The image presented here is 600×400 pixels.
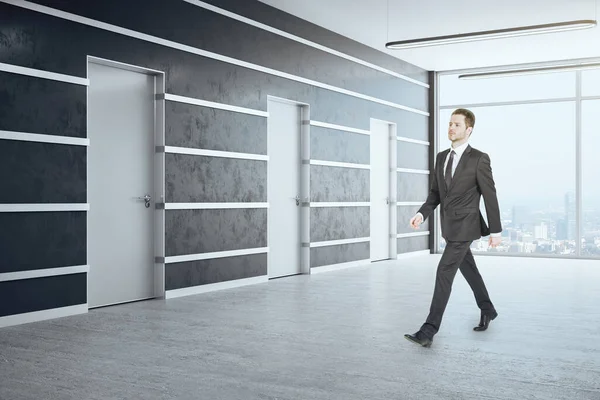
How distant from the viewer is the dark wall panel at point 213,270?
25.9ft

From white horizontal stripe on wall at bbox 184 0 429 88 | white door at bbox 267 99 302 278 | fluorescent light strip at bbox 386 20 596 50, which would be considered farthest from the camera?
white door at bbox 267 99 302 278

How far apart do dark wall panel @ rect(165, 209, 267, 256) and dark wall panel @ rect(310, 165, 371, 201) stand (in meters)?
1.42

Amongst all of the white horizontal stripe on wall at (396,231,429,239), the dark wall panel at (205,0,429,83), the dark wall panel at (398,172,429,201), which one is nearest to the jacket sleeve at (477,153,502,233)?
the dark wall panel at (205,0,429,83)

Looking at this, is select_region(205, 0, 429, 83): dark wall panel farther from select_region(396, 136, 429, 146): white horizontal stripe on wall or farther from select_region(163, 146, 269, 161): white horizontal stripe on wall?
select_region(163, 146, 269, 161): white horizontal stripe on wall

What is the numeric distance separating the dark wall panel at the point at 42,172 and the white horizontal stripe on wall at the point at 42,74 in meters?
0.58

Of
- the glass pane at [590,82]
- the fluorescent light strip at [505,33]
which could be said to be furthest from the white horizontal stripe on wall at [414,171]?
the fluorescent light strip at [505,33]

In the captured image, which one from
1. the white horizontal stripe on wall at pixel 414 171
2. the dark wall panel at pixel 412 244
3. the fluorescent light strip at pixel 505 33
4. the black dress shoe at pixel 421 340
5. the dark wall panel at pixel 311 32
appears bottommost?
the black dress shoe at pixel 421 340

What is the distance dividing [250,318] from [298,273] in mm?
3908

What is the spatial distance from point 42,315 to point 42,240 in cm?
64

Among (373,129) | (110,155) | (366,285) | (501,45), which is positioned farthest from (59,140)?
(501,45)

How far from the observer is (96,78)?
23.1ft

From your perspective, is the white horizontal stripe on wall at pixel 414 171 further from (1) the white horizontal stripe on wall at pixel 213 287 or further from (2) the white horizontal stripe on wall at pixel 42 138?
(2) the white horizontal stripe on wall at pixel 42 138

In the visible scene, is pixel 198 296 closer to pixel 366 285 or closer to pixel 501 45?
pixel 366 285

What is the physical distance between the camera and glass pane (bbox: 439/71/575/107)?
44.0 feet
